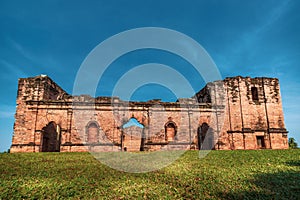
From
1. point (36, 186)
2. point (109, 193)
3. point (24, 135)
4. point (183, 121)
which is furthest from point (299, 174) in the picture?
point (24, 135)

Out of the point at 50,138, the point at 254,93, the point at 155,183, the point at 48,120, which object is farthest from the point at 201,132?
the point at 155,183

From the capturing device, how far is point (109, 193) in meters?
6.52

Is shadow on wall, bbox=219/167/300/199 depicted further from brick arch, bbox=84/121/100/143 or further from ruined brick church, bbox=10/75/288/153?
brick arch, bbox=84/121/100/143

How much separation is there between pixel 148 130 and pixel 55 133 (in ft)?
33.3

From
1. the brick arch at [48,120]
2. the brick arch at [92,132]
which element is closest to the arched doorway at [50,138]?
the brick arch at [48,120]

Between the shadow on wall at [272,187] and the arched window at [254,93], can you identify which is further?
the arched window at [254,93]

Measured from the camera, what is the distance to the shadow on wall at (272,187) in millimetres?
6359

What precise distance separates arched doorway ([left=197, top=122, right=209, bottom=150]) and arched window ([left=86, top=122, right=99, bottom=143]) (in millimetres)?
9692

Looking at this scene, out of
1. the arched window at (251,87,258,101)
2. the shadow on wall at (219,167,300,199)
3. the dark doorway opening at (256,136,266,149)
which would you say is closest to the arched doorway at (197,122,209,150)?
the dark doorway opening at (256,136,266,149)

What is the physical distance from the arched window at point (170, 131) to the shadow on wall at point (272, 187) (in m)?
13.0

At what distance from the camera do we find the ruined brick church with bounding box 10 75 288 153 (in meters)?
20.4

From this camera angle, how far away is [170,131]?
21.6m

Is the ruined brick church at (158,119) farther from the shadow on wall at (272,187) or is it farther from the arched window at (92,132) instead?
the shadow on wall at (272,187)

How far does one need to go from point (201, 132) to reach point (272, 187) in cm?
1676
